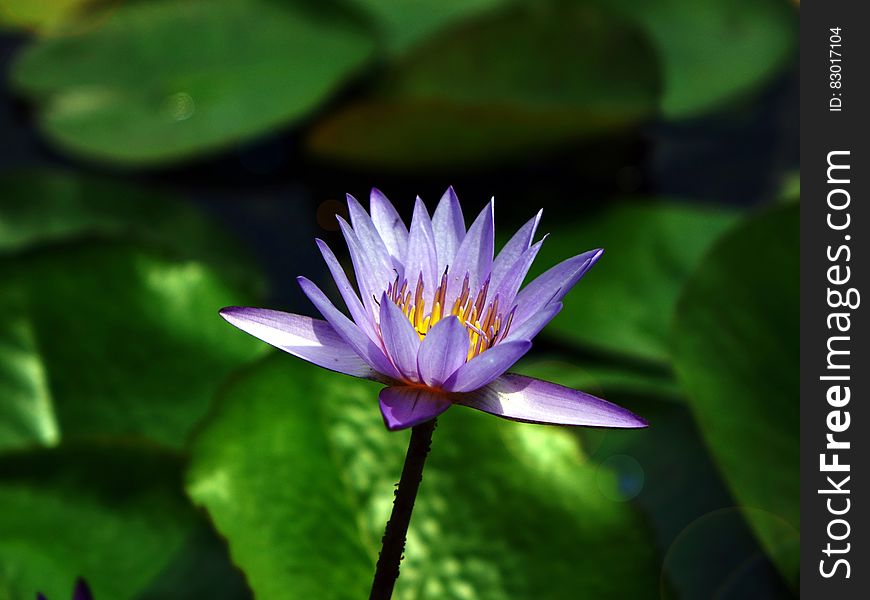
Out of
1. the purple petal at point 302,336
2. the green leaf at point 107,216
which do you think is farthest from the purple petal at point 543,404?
the green leaf at point 107,216

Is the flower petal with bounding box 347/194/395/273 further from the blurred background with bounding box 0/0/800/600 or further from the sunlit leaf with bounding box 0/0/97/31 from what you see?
the sunlit leaf with bounding box 0/0/97/31

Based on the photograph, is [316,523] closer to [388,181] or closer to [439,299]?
[439,299]

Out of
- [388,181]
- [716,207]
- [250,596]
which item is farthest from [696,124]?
[250,596]

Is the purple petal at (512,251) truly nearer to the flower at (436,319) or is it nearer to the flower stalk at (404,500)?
the flower at (436,319)

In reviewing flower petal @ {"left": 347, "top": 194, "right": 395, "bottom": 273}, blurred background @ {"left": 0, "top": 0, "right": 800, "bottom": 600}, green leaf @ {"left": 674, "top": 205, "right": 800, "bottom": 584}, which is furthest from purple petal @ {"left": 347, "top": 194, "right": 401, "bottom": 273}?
green leaf @ {"left": 674, "top": 205, "right": 800, "bottom": 584}

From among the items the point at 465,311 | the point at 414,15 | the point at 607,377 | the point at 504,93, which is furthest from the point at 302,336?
the point at 414,15

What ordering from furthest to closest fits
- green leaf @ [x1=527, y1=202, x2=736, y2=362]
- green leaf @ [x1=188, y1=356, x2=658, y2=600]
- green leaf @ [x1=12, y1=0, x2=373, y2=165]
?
1. green leaf @ [x1=12, y1=0, x2=373, y2=165]
2. green leaf @ [x1=527, y1=202, x2=736, y2=362]
3. green leaf @ [x1=188, y1=356, x2=658, y2=600]
